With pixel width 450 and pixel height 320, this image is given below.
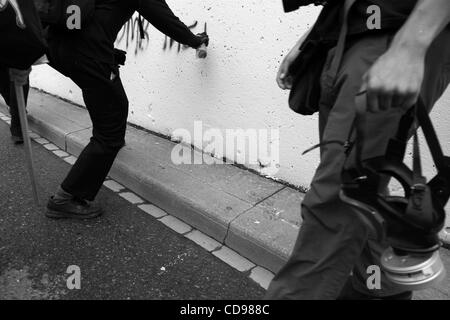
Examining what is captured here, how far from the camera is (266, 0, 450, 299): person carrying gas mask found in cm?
112

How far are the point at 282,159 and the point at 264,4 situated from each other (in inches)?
43.6

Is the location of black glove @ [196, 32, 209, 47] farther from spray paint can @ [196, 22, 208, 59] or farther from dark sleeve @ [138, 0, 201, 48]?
dark sleeve @ [138, 0, 201, 48]

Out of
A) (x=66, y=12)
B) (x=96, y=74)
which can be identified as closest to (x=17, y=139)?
(x=96, y=74)

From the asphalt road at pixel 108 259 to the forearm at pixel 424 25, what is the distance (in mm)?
1526

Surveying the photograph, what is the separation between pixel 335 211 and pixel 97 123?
178 cm

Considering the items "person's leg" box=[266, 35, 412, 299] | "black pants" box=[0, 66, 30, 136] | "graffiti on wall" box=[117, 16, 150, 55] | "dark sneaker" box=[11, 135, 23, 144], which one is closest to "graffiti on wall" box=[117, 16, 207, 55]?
"graffiti on wall" box=[117, 16, 150, 55]

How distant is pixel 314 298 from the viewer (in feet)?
4.38

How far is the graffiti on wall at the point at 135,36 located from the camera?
3908mm

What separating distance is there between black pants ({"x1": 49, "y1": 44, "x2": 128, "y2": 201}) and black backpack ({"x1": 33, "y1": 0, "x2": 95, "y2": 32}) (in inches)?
7.0

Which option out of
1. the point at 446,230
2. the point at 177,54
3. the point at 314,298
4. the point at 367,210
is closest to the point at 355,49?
the point at 367,210

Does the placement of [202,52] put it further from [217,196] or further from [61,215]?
[61,215]

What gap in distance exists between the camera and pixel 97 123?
2.59 m

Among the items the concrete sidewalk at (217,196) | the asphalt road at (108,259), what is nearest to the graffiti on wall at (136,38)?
the concrete sidewalk at (217,196)

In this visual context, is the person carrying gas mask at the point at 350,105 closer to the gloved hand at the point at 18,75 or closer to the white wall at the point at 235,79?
the white wall at the point at 235,79
